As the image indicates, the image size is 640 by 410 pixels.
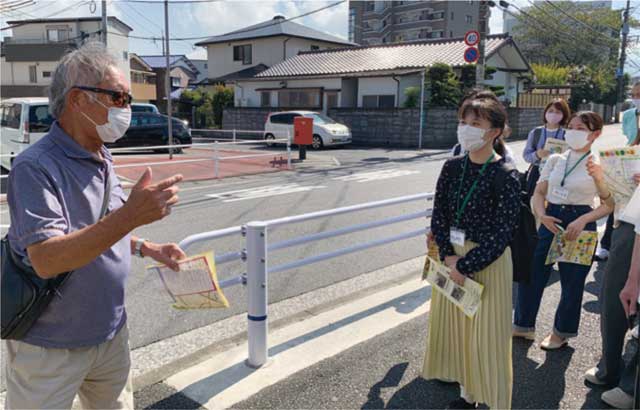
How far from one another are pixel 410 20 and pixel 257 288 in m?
61.5

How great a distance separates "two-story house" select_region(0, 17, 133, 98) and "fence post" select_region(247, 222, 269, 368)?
38.4m

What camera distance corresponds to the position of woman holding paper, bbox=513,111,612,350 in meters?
3.44

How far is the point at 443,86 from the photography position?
70.9ft

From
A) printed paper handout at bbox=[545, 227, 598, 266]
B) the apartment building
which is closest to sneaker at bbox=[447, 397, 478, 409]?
printed paper handout at bbox=[545, 227, 598, 266]

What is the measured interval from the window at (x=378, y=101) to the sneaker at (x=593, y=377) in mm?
22029

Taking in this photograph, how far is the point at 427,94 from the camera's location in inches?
884

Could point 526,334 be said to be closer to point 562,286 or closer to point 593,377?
point 562,286

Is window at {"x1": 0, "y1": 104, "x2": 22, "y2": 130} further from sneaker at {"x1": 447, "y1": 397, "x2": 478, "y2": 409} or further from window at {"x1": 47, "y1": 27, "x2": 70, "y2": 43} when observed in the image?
window at {"x1": 47, "y1": 27, "x2": 70, "y2": 43}

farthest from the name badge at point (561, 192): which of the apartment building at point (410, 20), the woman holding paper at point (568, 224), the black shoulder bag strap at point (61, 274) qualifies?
the apartment building at point (410, 20)

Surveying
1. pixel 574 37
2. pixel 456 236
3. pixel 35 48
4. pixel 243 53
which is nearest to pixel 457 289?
pixel 456 236

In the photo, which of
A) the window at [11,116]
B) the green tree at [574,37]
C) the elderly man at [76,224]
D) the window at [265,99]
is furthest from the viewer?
the green tree at [574,37]

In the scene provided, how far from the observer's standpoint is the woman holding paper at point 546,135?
4.95 m

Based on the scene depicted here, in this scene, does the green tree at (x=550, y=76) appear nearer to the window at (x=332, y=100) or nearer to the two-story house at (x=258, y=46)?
the two-story house at (x=258, y=46)

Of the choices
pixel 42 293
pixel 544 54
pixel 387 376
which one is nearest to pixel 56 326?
pixel 42 293
